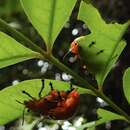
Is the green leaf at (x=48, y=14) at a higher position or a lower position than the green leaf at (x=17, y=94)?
higher

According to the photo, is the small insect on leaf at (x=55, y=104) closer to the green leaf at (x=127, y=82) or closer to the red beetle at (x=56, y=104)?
the red beetle at (x=56, y=104)

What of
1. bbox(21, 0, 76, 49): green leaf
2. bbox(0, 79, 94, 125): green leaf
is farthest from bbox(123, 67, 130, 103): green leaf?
bbox(21, 0, 76, 49): green leaf

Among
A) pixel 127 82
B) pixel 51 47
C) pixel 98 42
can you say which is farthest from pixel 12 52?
pixel 127 82

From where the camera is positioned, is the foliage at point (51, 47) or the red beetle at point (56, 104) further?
the red beetle at point (56, 104)

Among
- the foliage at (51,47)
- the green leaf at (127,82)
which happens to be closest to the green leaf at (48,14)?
the foliage at (51,47)

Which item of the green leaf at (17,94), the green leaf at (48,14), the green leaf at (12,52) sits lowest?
the green leaf at (17,94)

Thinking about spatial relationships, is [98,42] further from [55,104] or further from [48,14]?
[55,104]
